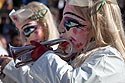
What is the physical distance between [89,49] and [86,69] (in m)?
0.29

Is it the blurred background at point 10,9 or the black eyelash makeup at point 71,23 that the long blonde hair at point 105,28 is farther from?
the blurred background at point 10,9

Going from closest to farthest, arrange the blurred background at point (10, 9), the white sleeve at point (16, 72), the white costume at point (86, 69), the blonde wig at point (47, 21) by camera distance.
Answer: the white costume at point (86, 69), the white sleeve at point (16, 72), the blonde wig at point (47, 21), the blurred background at point (10, 9)

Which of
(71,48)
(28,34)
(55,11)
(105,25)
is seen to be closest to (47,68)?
(71,48)

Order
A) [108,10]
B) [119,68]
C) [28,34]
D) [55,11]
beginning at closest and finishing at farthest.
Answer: [119,68] → [108,10] → [28,34] → [55,11]

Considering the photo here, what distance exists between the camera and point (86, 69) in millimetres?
2930

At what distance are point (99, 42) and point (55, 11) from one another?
6371mm

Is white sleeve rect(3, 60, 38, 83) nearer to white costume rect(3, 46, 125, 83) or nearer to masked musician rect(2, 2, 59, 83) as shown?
white costume rect(3, 46, 125, 83)

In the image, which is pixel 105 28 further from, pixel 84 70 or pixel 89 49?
pixel 84 70

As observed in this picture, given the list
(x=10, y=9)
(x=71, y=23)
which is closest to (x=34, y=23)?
(x=71, y=23)

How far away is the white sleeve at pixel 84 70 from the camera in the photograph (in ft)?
9.50

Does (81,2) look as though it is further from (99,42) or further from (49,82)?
(49,82)

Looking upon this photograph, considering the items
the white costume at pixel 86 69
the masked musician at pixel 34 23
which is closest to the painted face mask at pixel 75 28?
the white costume at pixel 86 69

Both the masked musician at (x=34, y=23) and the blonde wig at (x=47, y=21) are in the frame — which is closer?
the masked musician at (x=34, y=23)

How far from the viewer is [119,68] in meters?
2.96
